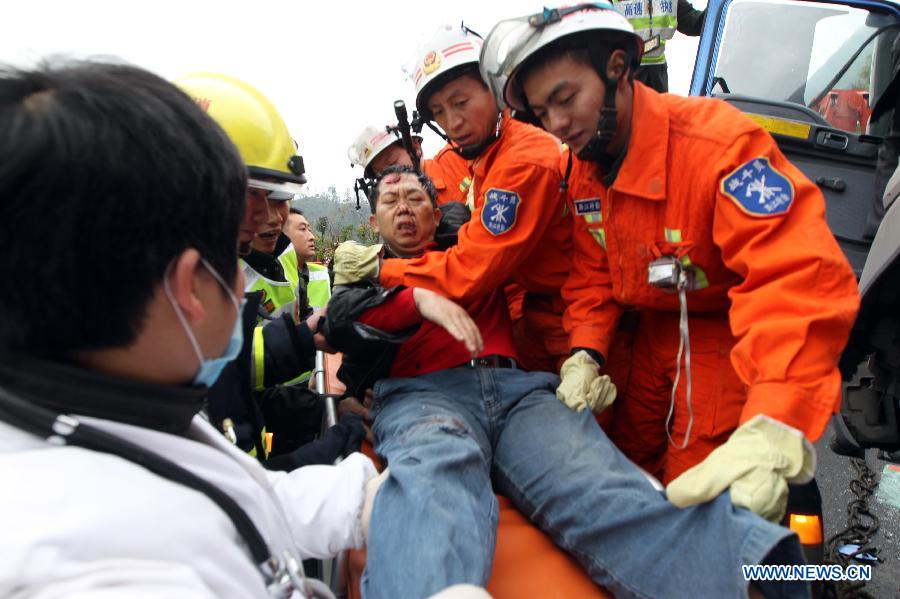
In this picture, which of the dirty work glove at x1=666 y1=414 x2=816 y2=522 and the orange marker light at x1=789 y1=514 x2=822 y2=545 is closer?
the dirty work glove at x1=666 y1=414 x2=816 y2=522

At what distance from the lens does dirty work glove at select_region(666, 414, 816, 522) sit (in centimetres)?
125

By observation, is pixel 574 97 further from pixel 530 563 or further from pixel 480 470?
pixel 530 563

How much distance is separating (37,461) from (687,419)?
6.10 feet

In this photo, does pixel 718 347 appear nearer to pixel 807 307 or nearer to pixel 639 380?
pixel 639 380

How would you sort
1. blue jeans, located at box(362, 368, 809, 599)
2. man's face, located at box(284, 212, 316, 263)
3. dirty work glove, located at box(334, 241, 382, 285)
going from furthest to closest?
man's face, located at box(284, 212, 316, 263), dirty work glove, located at box(334, 241, 382, 285), blue jeans, located at box(362, 368, 809, 599)

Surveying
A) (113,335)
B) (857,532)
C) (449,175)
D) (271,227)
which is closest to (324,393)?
(271,227)

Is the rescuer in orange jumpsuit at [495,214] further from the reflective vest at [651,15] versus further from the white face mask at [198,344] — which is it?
the reflective vest at [651,15]

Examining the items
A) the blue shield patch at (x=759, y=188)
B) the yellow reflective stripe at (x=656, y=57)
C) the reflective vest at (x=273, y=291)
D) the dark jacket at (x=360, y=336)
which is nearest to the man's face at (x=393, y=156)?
the reflective vest at (x=273, y=291)

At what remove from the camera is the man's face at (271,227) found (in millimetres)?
2066

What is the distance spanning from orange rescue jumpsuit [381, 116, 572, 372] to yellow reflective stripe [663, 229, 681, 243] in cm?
45

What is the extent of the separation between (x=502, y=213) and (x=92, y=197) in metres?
1.55

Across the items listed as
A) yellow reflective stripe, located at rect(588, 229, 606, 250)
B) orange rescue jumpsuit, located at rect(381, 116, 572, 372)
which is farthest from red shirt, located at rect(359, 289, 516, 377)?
yellow reflective stripe, located at rect(588, 229, 606, 250)

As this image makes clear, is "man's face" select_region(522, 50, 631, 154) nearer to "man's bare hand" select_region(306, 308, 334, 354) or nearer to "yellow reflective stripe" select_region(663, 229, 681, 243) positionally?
"yellow reflective stripe" select_region(663, 229, 681, 243)

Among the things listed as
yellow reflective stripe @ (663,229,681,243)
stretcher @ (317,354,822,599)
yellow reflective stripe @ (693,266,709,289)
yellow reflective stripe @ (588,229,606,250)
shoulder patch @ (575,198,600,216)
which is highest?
shoulder patch @ (575,198,600,216)
